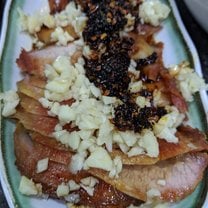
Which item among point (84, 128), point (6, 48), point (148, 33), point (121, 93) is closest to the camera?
point (84, 128)

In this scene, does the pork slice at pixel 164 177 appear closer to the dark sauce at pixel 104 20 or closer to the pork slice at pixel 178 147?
the pork slice at pixel 178 147

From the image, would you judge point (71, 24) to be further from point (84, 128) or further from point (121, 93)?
point (84, 128)

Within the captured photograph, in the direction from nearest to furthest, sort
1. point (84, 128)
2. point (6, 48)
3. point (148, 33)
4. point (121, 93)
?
point (84, 128) → point (121, 93) → point (6, 48) → point (148, 33)

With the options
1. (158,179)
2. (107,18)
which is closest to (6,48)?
(107,18)

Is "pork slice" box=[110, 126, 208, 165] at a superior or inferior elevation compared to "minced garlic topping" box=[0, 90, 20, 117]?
superior

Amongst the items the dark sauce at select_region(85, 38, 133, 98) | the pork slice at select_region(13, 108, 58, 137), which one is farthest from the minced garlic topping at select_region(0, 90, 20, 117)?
the dark sauce at select_region(85, 38, 133, 98)

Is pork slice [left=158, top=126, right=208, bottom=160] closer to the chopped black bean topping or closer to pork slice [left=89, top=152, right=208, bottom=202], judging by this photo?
pork slice [left=89, top=152, right=208, bottom=202]

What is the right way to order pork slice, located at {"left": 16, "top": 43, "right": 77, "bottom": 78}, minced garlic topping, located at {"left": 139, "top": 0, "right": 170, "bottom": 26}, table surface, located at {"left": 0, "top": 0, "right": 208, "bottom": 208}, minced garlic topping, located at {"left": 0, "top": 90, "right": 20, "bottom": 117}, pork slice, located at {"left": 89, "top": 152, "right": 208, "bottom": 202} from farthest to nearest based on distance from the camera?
table surface, located at {"left": 0, "top": 0, "right": 208, "bottom": 208} < minced garlic topping, located at {"left": 139, "top": 0, "right": 170, "bottom": 26} < pork slice, located at {"left": 16, "top": 43, "right": 77, "bottom": 78} < minced garlic topping, located at {"left": 0, "top": 90, "right": 20, "bottom": 117} < pork slice, located at {"left": 89, "top": 152, "right": 208, "bottom": 202}
